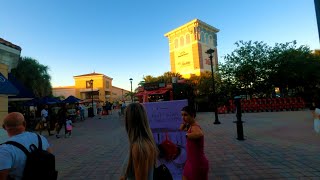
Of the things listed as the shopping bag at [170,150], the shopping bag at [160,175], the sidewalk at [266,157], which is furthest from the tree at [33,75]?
the shopping bag at [160,175]

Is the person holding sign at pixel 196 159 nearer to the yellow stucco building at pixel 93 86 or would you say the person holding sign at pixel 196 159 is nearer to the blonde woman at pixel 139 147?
the blonde woman at pixel 139 147

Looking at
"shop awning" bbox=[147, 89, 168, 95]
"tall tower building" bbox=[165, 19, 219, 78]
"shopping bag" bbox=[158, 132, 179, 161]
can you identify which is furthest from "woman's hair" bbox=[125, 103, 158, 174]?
"tall tower building" bbox=[165, 19, 219, 78]

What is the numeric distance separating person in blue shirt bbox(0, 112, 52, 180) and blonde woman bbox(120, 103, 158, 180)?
881mm

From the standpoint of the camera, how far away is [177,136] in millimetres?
4996

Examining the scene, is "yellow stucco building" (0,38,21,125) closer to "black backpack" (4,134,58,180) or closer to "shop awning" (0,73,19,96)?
"shop awning" (0,73,19,96)

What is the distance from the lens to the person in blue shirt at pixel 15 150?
7.44ft

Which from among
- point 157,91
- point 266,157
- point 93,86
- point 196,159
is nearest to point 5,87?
point 196,159

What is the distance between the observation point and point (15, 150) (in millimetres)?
2369

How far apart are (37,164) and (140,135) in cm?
93

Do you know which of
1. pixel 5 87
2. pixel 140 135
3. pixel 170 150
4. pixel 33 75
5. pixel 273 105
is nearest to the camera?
pixel 140 135

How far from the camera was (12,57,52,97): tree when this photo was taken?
32750 millimetres

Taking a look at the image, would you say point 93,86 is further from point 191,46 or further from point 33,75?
point 33,75

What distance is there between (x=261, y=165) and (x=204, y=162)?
3432 mm

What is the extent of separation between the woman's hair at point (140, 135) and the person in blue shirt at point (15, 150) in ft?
2.88
